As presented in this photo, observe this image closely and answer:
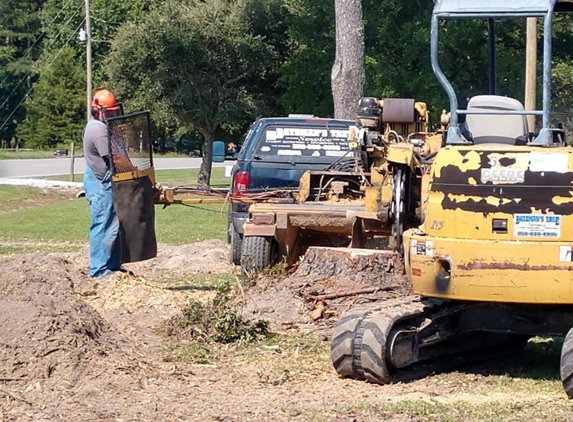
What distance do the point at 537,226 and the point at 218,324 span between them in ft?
10.4

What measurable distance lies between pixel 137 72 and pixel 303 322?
96.6 feet

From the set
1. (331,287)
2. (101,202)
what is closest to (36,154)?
(101,202)

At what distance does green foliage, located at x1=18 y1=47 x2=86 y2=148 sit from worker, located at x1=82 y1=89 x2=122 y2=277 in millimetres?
56145

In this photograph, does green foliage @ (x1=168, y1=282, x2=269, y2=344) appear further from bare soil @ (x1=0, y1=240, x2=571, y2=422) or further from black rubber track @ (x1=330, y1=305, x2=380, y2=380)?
black rubber track @ (x1=330, y1=305, x2=380, y2=380)

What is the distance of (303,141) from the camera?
14.8m

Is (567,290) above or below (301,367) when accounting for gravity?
above

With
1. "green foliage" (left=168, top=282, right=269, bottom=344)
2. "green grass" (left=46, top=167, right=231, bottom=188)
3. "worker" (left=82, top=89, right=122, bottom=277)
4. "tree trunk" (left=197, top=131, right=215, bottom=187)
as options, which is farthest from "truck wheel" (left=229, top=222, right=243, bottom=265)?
"tree trunk" (left=197, top=131, right=215, bottom=187)

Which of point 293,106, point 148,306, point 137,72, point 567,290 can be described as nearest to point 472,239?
point 567,290

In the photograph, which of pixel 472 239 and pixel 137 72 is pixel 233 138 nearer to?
pixel 137 72

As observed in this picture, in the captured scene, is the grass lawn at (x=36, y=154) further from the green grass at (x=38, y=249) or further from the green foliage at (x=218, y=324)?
the green foliage at (x=218, y=324)

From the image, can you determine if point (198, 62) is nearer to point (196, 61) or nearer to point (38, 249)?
point (196, 61)

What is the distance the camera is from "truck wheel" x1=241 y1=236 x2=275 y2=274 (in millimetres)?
11938

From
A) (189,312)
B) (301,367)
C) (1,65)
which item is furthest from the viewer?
(1,65)

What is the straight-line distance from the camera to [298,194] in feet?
42.0
